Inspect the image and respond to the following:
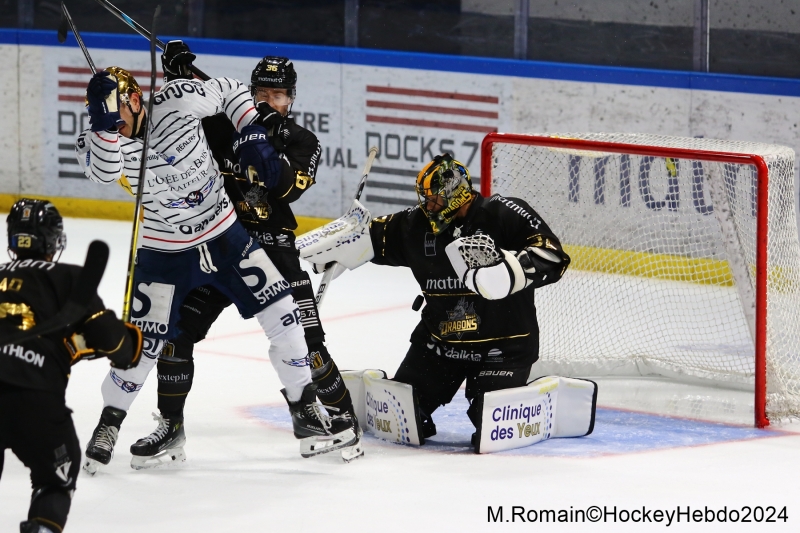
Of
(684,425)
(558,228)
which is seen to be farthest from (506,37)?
(684,425)

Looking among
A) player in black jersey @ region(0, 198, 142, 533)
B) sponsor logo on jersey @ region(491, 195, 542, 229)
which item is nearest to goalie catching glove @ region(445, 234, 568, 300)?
sponsor logo on jersey @ region(491, 195, 542, 229)

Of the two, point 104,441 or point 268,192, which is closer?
point 104,441

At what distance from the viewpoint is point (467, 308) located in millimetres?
4613

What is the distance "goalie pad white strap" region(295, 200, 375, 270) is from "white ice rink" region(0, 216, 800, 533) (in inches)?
25.1

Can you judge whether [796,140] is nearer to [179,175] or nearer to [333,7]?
[333,7]

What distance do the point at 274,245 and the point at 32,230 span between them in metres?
1.46

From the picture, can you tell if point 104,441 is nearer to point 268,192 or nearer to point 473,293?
point 268,192

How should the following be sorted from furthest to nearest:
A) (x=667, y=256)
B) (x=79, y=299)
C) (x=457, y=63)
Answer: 1. (x=457, y=63)
2. (x=667, y=256)
3. (x=79, y=299)

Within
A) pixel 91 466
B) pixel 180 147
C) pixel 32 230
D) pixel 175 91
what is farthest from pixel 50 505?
pixel 175 91

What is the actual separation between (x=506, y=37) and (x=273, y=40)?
169 cm

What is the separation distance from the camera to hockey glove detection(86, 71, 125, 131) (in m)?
3.94

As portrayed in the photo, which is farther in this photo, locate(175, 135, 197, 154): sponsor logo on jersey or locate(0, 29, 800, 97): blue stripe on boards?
locate(0, 29, 800, 97): blue stripe on boards

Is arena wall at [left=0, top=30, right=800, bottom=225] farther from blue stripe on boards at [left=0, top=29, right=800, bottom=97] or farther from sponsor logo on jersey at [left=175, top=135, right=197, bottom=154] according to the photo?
sponsor logo on jersey at [left=175, top=135, right=197, bottom=154]

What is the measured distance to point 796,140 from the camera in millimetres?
7285
